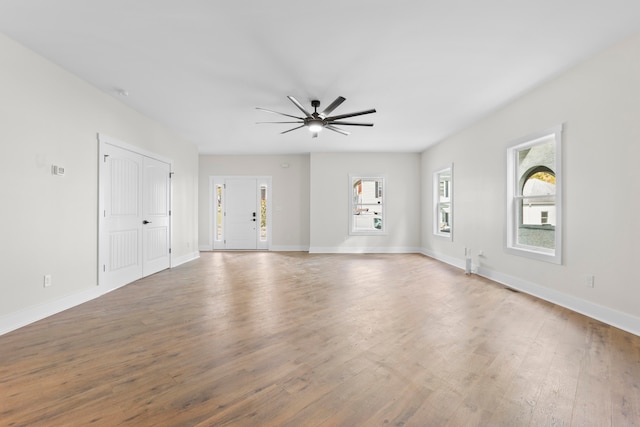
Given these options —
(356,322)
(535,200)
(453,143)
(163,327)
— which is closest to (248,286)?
(163,327)

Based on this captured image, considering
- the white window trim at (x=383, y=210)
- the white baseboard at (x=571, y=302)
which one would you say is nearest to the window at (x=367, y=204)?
the white window trim at (x=383, y=210)

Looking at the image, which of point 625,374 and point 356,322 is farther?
point 356,322

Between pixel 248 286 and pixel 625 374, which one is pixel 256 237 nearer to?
pixel 248 286

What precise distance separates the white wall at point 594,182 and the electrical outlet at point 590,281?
0.03 meters

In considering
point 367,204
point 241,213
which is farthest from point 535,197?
point 241,213

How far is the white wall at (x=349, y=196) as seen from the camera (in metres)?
7.84

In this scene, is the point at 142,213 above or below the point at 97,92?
below

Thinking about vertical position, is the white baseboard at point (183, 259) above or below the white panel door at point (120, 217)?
below

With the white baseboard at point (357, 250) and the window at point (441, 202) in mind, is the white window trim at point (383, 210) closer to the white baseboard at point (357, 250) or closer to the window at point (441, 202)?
the white baseboard at point (357, 250)

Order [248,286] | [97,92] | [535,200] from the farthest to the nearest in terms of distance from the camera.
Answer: [248,286], [535,200], [97,92]

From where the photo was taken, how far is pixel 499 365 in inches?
80.2

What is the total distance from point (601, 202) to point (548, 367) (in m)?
1.97

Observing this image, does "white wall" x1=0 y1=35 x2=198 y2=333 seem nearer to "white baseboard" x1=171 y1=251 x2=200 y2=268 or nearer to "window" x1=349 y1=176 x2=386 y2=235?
"white baseboard" x1=171 y1=251 x2=200 y2=268

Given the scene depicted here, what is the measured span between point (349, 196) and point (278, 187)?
2.04 meters
